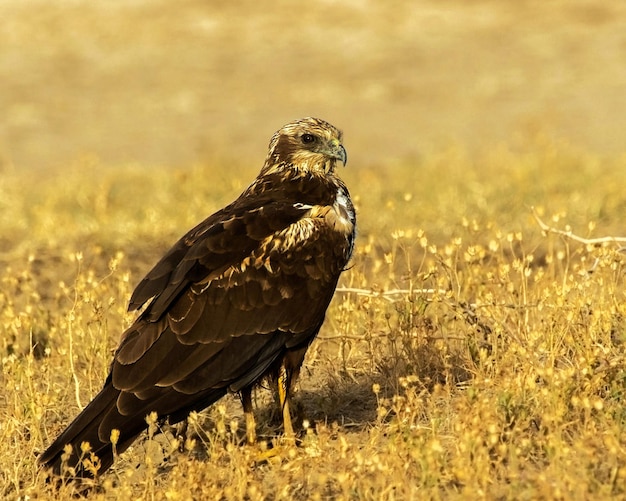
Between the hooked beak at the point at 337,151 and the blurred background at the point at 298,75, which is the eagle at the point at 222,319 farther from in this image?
the blurred background at the point at 298,75

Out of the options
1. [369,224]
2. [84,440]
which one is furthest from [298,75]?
→ [84,440]

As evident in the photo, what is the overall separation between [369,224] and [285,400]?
4766 millimetres

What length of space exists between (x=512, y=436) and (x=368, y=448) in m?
0.62

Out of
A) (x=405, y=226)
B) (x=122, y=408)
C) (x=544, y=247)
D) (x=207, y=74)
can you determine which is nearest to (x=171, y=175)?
(x=405, y=226)

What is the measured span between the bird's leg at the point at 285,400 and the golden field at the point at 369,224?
0.32ft

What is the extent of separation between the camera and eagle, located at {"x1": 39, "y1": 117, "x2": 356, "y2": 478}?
550 cm

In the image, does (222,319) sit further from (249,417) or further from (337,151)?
(337,151)

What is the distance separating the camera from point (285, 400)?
598 centimetres

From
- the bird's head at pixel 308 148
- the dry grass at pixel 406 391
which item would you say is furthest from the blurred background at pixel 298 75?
the bird's head at pixel 308 148

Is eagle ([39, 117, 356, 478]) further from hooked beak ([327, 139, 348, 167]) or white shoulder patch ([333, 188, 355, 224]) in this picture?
hooked beak ([327, 139, 348, 167])

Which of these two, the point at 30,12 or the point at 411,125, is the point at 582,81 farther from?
the point at 30,12

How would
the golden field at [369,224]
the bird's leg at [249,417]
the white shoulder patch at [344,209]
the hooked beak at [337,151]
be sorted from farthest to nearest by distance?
the hooked beak at [337,151] < the white shoulder patch at [344,209] < the bird's leg at [249,417] < the golden field at [369,224]

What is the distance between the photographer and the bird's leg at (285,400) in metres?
5.96

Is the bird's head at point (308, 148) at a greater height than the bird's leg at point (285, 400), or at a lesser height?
greater
